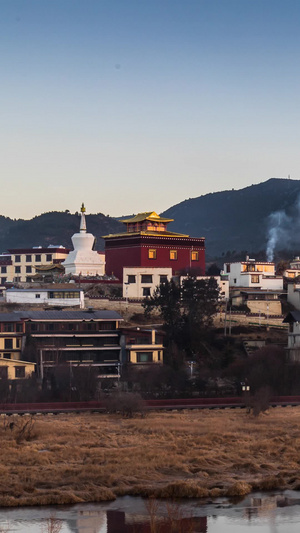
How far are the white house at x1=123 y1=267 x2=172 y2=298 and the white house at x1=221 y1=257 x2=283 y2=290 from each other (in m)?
8.20

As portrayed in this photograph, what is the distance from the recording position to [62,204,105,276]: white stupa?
9551cm

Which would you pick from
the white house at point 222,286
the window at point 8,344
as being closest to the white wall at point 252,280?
the white house at point 222,286

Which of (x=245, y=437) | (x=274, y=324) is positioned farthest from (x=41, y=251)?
(x=245, y=437)

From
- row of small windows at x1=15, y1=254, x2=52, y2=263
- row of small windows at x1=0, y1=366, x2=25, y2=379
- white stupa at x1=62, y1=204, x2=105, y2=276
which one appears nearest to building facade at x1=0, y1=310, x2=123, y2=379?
row of small windows at x1=0, y1=366, x2=25, y2=379

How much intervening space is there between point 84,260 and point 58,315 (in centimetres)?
2188

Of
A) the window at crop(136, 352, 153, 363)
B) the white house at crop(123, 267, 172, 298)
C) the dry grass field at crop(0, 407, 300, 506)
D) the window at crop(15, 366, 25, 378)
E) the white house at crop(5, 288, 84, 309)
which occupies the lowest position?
the dry grass field at crop(0, 407, 300, 506)

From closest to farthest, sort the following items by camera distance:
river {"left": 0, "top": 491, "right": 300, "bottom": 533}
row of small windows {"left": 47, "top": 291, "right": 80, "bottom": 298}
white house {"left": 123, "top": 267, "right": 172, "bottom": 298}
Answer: river {"left": 0, "top": 491, "right": 300, "bottom": 533}
row of small windows {"left": 47, "top": 291, "right": 80, "bottom": 298}
white house {"left": 123, "top": 267, "right": 172, "bottom": 298}

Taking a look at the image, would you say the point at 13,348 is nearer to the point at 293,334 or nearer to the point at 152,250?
the point at 293,334

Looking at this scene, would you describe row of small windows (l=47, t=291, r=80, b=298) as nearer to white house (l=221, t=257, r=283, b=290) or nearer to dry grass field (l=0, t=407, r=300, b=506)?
white house (l=221, t=257, r=283, b=290)

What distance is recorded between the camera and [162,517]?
36.3m

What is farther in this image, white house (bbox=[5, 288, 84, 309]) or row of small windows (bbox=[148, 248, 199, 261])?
row of small windows (bbox=[148, 248, 199, 261])

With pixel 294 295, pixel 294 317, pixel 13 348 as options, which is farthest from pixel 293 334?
pixel 13 348

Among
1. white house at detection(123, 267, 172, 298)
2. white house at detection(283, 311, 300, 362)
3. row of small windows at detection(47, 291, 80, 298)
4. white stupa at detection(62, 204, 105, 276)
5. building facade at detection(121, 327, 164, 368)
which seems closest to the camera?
building facade at detection(121, 327, 164, 368)

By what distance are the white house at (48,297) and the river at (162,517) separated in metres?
45.9
